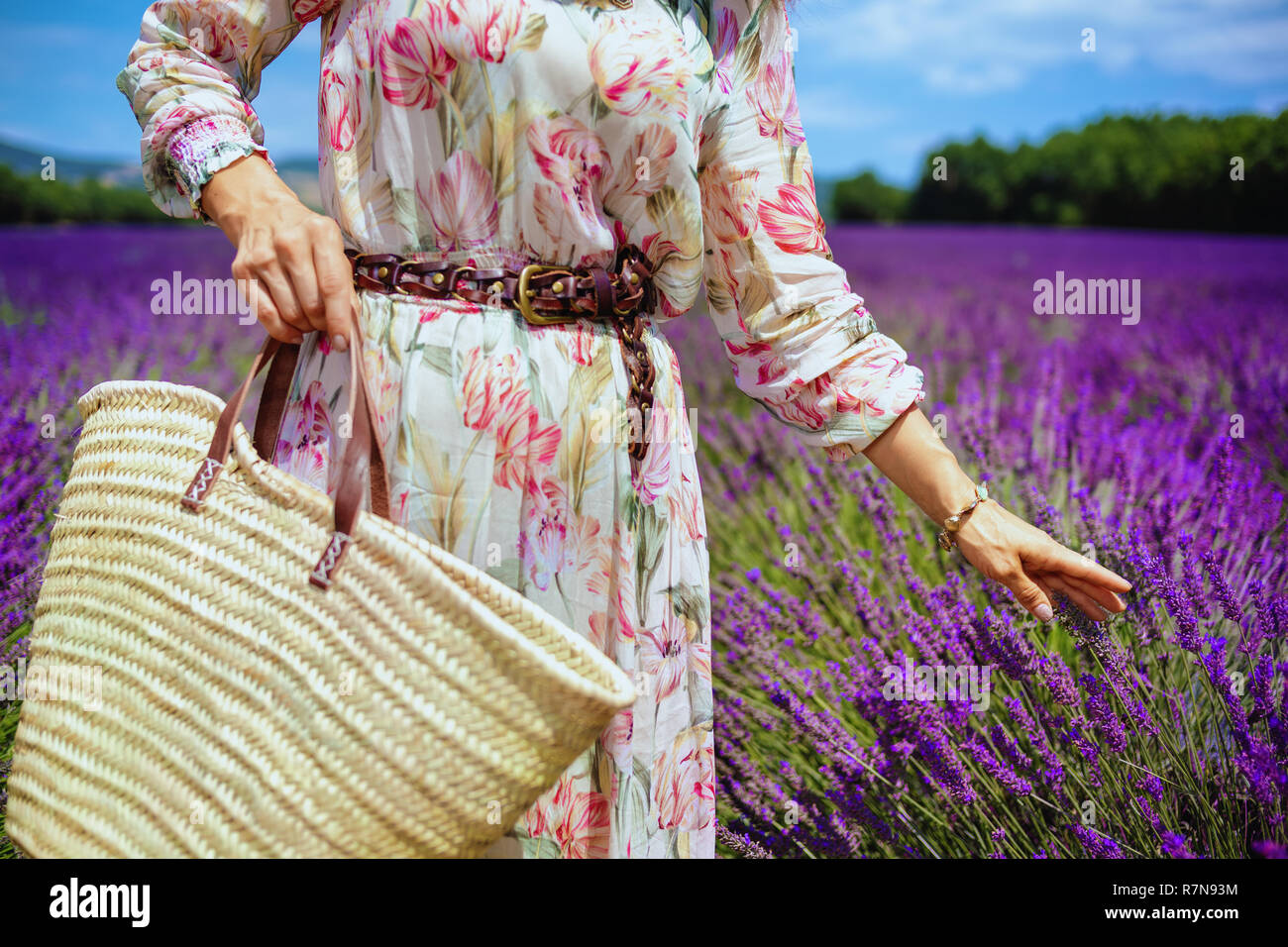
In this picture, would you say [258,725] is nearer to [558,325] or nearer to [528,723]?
[528,723]

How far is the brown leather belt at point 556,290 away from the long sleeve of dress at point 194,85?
0.14 metres

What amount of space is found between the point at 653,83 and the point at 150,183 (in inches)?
18.3

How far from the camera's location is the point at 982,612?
5.28ft

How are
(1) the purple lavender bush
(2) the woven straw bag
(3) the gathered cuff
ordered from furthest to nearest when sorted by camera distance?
1. (1) the purple lavender bush
2. (3) the gathered cuff
3. (2) the woven straw bag

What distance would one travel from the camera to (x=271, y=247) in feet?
2.36

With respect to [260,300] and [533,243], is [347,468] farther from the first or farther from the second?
[533,243]

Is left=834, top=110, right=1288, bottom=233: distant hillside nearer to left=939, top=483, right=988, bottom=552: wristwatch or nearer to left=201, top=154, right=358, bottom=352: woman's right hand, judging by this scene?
left=939, top=483, right=988, bottom=552: wristwatch

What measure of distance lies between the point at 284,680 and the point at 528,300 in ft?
1.23

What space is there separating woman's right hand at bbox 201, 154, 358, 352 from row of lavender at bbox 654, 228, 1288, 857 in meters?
0.94

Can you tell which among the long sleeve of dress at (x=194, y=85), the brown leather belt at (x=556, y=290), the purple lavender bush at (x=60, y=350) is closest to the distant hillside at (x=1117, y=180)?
the brown leather belt at (x=556, y=290)

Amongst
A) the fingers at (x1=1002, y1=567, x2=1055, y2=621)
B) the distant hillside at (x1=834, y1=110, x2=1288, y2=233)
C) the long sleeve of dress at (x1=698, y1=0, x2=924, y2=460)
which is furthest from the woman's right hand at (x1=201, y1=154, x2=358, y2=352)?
the distant hillside at (x1=834, y1=110, x2=1288, y2=233)

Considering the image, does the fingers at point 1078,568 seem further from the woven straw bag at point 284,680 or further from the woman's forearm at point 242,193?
the woman's forearm at point 242,193

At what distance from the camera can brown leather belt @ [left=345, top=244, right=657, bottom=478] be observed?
81 cm

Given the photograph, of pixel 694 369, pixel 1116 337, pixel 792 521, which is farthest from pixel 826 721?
pixel 1116 337
